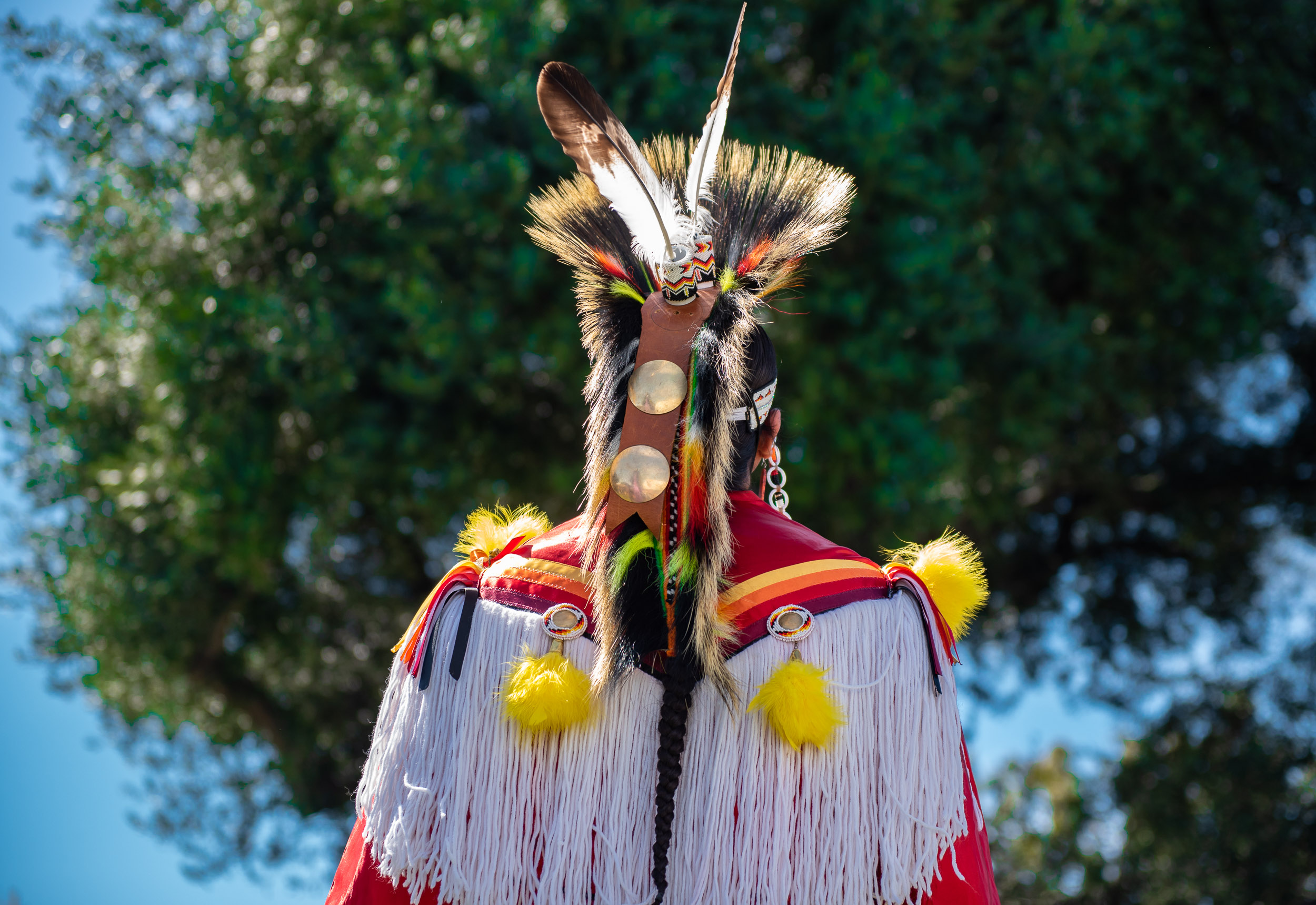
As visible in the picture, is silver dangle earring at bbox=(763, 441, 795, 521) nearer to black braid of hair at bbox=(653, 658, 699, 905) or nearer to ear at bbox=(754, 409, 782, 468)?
ear at bbox=(754, 409, 782, 468)

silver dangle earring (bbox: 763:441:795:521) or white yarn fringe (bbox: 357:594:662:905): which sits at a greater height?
silver dangle earring (bbox: 763:441:795:521)

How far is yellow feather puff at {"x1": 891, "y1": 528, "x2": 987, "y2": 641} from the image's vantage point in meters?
2.36

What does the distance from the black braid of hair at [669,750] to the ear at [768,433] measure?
22.3 inches

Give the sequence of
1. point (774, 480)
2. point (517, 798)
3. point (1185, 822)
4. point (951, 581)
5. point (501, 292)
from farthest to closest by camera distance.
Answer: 1. point (1185, 822)
2. point (501, 292)
3. point (774, 480)
4. point (951, 581)
5. point (517, 798)

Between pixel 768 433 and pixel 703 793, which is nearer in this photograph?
pixel 703 793

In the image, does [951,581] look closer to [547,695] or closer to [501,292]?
[547,695]

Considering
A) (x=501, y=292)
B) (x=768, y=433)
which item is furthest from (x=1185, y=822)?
(x=768, y=433)

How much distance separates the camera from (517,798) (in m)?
2.09

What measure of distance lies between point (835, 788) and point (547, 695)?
56cm

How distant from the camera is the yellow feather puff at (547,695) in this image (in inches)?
80.2

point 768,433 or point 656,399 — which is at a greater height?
point 768,433

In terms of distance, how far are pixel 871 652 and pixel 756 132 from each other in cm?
455

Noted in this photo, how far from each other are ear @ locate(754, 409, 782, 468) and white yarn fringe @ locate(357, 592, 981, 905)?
1.52 feet

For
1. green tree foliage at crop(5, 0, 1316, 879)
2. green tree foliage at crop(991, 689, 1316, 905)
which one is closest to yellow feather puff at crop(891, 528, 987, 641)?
green tree foliage at crop(5, 0, 1316, 879)
